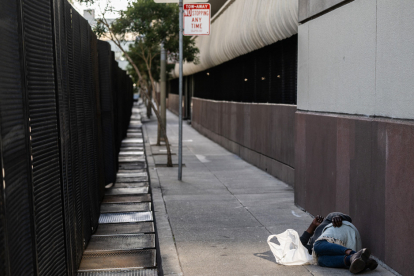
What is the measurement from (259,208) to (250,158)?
20.0ft

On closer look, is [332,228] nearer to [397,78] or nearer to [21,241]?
[397,78]

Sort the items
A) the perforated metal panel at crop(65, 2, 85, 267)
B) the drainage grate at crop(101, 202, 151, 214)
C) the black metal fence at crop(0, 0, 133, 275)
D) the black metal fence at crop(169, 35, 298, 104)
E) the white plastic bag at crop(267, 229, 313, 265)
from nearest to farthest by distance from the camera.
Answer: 1. the black metal fence at crop(0, 0, 133, 275)
2. the white plastic bag at crop(267, 229, 313, 265)
3. the perforated metal panel at crop(65, 2, 85, 267)
4. the drainage grate at crop(101, 202, 151, 214)
5. the black metal fence at crop(169, 35, 298, 104)

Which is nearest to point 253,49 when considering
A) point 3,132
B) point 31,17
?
point 31,17

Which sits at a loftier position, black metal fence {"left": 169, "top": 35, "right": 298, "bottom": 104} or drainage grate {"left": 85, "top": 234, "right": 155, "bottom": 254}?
black metal fence {"left": 169, "top": 35, "right": 298, "bottom": 104}

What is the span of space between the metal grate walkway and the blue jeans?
1.81 meters

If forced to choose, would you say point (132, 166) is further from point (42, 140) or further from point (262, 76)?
point (42, 140)

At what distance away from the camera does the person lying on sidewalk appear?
5.13m

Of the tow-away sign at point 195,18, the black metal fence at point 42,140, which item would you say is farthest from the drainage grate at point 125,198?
the tow-away sign at point 195,18

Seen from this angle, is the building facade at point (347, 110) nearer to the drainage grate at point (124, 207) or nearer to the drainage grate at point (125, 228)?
the drainage grate at point (125, 228)

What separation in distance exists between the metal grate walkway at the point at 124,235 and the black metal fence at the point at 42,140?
0.28 metres

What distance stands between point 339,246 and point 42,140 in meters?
3.07

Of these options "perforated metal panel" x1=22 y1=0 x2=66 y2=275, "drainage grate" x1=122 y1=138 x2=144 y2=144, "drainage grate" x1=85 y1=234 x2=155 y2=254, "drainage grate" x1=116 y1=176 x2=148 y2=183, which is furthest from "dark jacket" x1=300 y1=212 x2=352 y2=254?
"drainage grate" x1=122 y1=138 x2=144 y2=144

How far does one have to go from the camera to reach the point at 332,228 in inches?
221

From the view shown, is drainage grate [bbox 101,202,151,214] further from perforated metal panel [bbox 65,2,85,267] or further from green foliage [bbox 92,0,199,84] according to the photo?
green foliage [bbox 92,0,199,84]
